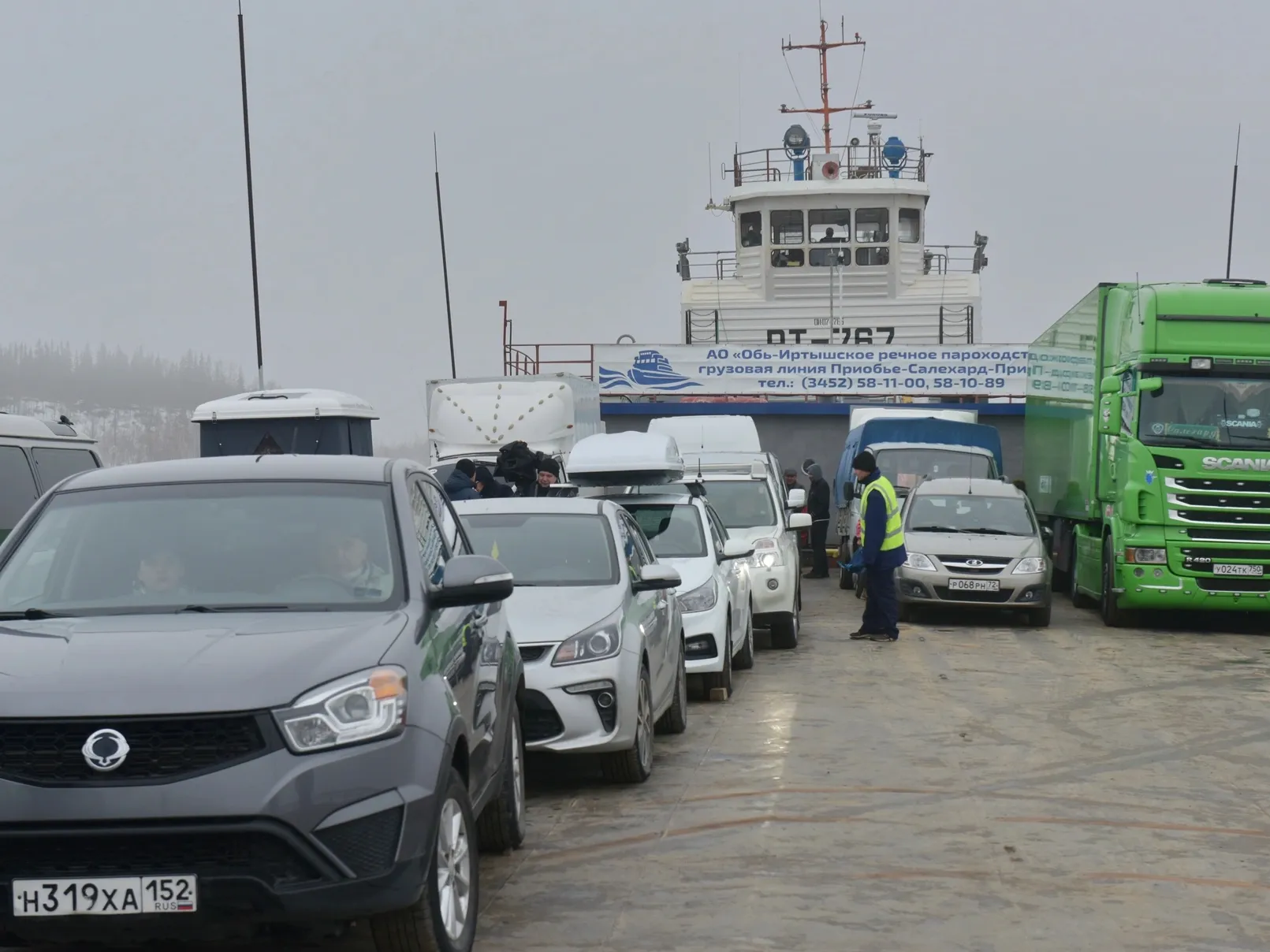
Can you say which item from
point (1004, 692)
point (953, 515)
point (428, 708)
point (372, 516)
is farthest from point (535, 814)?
point (953, 515)

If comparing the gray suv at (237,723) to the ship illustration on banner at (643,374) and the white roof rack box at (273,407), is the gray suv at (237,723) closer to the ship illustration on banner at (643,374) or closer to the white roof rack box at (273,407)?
the white roof rack box at (273,407)

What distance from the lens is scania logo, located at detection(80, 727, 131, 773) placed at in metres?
5.02

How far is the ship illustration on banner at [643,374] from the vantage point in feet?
125

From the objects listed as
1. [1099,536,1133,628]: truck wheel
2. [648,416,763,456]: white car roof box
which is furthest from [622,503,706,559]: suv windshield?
[648,416,763,456]: white car roof box

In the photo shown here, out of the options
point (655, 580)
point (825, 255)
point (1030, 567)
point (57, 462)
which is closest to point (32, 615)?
point (655, 580)

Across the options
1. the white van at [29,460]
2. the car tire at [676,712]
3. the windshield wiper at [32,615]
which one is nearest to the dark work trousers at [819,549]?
the white van at [29,460]

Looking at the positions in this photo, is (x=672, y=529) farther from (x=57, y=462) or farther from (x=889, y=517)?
(x=57, y=462)

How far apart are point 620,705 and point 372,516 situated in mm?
3003

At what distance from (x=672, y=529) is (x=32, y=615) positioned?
29.2ft

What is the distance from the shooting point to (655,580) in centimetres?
1009

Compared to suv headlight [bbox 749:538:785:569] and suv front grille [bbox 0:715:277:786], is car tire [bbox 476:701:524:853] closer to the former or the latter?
suv front grille [bbox 0:715:277:786]

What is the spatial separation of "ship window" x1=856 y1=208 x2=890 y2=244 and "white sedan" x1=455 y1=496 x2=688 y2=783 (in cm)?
3170

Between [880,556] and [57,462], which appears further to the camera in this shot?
[880,556]

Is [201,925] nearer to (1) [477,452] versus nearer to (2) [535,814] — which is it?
(2) [535,814]
